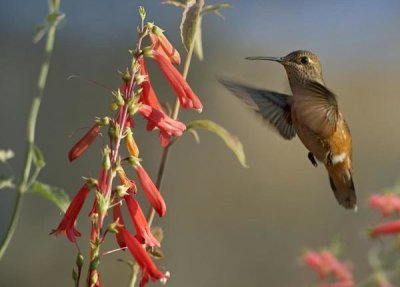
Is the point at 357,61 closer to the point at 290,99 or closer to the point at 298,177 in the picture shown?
the point at 298,177

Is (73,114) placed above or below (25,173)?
below

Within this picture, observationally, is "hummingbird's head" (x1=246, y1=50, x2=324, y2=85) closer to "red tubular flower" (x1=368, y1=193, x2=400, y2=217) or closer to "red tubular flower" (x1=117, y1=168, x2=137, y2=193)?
"red tubular flower" (x1=368, y1=193, x2=400, y2=217)

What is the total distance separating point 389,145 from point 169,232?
4.50 m

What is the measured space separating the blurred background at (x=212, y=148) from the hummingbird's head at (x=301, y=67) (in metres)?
5.09

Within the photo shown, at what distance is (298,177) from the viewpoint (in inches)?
463

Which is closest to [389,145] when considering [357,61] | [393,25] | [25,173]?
[357,61]

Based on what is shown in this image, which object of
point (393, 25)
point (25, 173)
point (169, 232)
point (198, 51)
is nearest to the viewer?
point (25, 173)

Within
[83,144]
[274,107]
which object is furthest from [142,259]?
[274,107]

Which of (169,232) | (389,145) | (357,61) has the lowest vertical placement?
(169,232)

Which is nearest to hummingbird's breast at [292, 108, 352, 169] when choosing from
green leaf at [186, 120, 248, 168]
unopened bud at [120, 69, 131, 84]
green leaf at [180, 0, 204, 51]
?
green leaf at [186, 120, 248, 168]

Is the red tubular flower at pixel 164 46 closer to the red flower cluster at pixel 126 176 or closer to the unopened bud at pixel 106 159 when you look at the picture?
the red flower cluster at pixel 126 176

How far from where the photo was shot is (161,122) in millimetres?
2156

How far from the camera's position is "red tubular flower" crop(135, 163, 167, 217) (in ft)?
6.81

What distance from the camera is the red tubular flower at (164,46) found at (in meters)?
2.25
